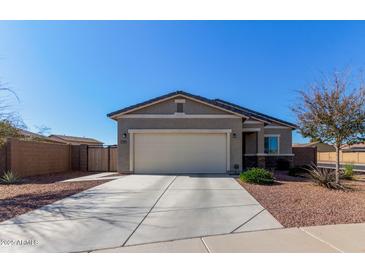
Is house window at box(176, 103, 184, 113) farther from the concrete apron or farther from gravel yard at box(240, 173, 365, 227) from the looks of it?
the concrete apron

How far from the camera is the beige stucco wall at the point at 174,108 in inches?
529

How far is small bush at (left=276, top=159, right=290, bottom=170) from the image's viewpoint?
1692cm

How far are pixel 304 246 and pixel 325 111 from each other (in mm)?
7214

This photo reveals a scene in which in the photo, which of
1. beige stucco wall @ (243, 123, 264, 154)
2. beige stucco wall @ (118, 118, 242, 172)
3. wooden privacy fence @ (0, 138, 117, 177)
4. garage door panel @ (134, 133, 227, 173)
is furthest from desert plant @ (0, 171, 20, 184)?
beige stucco wall @ (243, 123, 264, 154)

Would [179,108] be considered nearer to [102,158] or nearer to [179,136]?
[179,136]

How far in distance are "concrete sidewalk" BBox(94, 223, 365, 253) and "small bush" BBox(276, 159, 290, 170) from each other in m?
13.4

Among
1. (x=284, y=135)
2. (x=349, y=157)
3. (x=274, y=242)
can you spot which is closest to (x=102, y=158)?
(x=284, y=135)

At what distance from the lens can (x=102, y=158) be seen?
52.9ft

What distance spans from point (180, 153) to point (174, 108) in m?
2.64

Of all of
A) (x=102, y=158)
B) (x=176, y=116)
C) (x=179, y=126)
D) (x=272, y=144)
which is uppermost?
(x=176, y=116)

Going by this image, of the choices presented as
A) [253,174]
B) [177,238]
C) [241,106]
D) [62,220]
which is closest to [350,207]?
[253,174]

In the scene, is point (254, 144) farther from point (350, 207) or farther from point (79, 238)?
point (79, 238)

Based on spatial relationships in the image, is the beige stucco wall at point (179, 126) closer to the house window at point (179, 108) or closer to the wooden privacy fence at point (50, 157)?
the house window at point (179, 108)

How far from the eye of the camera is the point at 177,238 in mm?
3908
